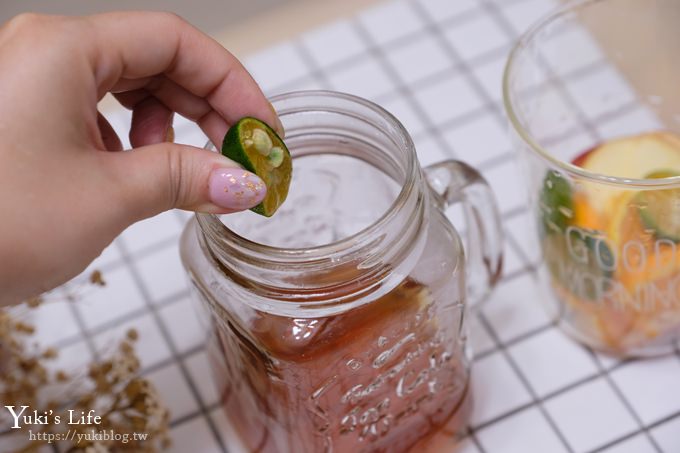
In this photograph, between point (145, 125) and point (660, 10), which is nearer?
point (145, 125)

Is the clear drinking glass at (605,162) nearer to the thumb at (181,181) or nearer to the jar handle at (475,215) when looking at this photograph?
the jar handle at (475,215)

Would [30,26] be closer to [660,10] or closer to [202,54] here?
[202,54]

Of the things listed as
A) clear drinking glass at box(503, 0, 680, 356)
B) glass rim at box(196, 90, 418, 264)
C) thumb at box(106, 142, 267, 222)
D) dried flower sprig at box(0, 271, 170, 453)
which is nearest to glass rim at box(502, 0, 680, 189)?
clear drinking glass at box(503, 0, 680, 356)

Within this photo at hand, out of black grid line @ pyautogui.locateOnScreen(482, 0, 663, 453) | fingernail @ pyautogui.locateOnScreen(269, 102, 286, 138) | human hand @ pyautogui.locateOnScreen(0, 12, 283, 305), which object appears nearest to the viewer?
human hand @ pyautogui.locateOnScreen(0, 12, 283, 305)

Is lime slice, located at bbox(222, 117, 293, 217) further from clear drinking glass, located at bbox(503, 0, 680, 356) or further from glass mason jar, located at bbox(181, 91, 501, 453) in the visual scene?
clear drinking glass, located at bbox(503, 0, 680, 356)

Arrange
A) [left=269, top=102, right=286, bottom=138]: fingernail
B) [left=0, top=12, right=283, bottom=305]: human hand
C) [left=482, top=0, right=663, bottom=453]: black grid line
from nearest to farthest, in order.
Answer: [left=0, top=12, right=283, bottom=305]: human hand, [left=269, top=102, right=286, bottom=138]: fingernail, [left=482, top=0, right=663, bottom=453]: black grid line

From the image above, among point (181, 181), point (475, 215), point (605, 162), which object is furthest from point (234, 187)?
point (605, 162)

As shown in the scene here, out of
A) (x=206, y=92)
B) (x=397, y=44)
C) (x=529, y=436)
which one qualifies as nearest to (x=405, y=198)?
(x=206, y=92)
